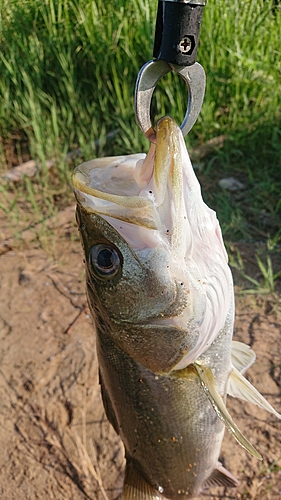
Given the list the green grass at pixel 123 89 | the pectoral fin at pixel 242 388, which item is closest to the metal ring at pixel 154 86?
the pectoral fin at pixel 242 388

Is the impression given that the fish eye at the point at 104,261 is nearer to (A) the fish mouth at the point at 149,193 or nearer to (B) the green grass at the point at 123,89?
(A) the fish mouth at the point at 149,193

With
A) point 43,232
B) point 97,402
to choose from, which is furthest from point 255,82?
point 97,402

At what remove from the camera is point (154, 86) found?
1264 millimetres

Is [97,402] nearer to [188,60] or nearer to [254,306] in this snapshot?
[254,306]

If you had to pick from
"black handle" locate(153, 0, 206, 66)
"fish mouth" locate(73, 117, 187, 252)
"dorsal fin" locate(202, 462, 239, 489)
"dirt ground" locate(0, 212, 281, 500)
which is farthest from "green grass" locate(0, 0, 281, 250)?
"black handle" locate(153, 0, 206, 66)

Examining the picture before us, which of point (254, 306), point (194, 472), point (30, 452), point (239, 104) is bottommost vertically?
point (30, 452)

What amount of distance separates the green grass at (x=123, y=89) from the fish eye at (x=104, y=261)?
7.63 feet

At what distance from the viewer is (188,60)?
1.21m

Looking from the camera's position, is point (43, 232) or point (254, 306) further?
point (43, 232)

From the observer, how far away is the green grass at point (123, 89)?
12.9ft

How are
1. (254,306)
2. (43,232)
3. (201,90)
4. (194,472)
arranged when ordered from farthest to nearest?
(43,232)
(254,306)
(194,472)
(201,90)

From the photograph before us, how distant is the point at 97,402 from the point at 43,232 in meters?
1.42

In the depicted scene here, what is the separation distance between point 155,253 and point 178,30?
1.79 feet

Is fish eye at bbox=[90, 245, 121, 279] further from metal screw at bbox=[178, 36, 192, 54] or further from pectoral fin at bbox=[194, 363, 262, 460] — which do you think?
metal screw at bbox=[178, 36, 192, 54]
